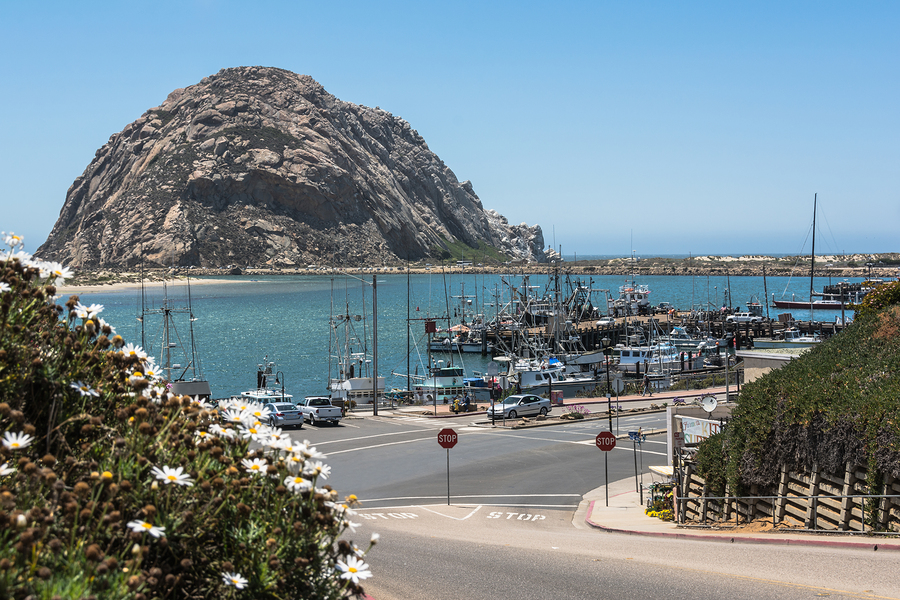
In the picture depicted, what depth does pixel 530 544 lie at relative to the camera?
1450cm

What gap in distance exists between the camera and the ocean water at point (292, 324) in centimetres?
6875

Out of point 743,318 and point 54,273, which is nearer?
point 54,273

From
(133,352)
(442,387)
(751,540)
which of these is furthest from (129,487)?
(442,387)

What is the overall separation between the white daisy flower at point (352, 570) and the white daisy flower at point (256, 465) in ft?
2.24

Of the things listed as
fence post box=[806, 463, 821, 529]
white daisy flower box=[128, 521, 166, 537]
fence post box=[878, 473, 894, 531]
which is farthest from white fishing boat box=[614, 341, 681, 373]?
white daisy flower box=[128, 521, 166, 537]

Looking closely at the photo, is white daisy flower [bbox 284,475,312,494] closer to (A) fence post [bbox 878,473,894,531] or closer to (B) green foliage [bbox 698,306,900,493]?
(B) green foliage [bbox 698,306,900,493]

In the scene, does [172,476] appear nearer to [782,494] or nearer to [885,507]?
[885,507]

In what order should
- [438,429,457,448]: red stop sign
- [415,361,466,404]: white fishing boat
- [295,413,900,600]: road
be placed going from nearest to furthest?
[295,413,900,600]: road, [438,429,457,448]: red stop sign, [415,361,466,404]: white fishing boat

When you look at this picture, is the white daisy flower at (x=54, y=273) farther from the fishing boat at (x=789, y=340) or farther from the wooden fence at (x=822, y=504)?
the fishing boat at (x=789, y=340)

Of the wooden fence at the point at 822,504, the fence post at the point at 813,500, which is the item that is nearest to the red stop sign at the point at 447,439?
the wooden fence at the point at 822,504

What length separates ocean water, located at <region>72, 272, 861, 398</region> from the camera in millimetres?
68750

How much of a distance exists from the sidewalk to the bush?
11663 mm

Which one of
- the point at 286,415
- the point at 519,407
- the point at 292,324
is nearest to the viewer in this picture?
the point at 286,415

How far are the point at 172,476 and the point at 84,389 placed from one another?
3.87 ft
